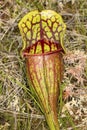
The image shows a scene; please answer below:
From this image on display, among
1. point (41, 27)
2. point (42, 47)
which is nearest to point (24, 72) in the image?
point (42, 47)

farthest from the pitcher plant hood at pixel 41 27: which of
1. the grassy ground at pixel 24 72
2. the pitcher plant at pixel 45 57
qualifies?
the grassy ground at pixel 24 72

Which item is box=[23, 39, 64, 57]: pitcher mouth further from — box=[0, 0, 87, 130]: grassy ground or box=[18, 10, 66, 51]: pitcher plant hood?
box=[0, 0, 87, 130]: grassy ground

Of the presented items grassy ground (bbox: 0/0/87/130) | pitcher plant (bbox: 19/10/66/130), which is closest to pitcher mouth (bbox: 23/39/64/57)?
pitcher plant (bbox: 19/10/66/130)

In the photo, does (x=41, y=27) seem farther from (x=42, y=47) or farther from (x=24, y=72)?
(x=24, y=72)

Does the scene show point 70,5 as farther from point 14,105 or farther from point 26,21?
point 14,105

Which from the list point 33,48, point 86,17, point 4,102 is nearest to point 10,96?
point 4,102

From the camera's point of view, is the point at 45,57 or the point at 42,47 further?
the point at 42,47
